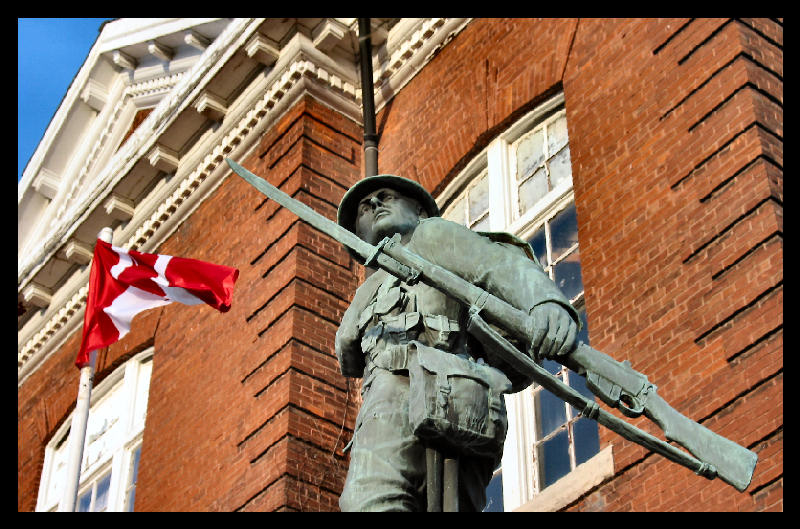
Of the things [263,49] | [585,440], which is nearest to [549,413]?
[585,440]

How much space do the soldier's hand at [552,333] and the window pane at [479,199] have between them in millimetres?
7540

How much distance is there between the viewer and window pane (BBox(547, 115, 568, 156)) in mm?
12930

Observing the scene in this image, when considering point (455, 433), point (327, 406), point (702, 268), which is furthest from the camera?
point (327, 406)

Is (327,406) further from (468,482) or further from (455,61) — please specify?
(468,482)

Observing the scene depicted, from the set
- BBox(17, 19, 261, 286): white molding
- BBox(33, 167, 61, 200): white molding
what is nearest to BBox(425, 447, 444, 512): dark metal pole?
BBox(17, 19, 261, 286): white molding

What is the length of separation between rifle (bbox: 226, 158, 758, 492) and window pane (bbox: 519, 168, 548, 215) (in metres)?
6.54

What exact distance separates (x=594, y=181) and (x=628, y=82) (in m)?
0.92

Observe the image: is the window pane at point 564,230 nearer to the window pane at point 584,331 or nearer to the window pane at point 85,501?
the window pane at point 584,331

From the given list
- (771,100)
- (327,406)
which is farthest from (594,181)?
(327,406)

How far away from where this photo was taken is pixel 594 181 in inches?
460

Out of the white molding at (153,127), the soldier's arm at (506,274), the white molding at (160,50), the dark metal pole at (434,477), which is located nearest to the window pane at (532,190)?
the white molding at (153,127)

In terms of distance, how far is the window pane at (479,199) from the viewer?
13711 mm

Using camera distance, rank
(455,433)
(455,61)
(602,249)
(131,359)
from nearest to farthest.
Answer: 1. (455,433)
2. (602,249)
3. (455,61)
4. (131,359)

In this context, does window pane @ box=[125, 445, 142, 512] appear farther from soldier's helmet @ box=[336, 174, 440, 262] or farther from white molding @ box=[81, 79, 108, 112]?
soldier's helmet @ box=[336, 174, 440, 262]
